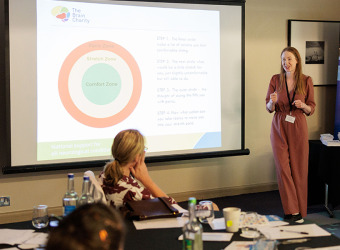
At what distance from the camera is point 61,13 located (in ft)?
14.2

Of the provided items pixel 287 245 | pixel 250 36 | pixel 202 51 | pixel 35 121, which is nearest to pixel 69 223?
pixel 287 245

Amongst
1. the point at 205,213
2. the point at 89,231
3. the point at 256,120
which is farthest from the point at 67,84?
the point at 89,231

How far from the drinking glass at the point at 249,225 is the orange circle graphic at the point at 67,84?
261 cm

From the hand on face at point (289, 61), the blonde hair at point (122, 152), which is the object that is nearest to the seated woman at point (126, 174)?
the blonde hair at point (122, 152)

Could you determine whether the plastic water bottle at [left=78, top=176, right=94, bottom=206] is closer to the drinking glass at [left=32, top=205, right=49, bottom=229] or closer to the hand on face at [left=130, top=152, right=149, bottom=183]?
the drinking glass at [left=32, top=205, right=49, bottom=229]

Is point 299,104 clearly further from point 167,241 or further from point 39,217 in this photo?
point 39,217

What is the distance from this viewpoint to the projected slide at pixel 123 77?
434cm

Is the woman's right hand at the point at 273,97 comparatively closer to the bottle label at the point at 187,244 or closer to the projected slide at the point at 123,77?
the projected slide at the point at 123,77

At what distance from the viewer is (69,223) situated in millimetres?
967

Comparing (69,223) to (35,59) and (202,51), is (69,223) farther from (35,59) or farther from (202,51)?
(202,51)

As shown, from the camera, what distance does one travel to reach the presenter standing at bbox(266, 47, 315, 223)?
14.4ft

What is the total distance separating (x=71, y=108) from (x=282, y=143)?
2083 millimetres

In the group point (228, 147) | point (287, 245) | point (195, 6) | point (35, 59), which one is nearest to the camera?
point (287, 245)

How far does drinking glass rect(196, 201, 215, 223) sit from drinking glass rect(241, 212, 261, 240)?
5.9 inches
